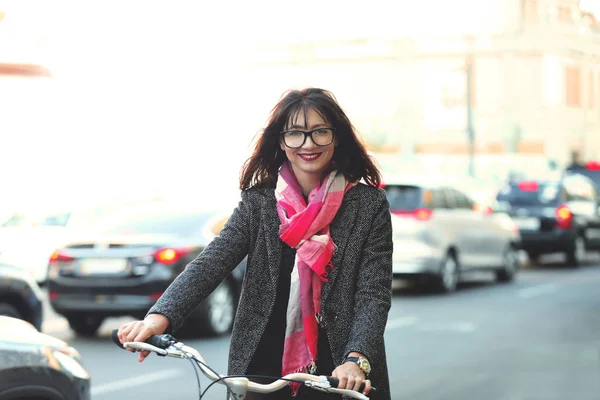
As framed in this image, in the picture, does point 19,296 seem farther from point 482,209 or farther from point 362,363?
point 482,209

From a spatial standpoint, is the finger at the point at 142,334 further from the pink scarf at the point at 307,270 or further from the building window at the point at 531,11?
the building window at the point at 531,11

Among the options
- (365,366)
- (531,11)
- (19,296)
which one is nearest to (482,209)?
(19,296)

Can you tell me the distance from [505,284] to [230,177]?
37893mm

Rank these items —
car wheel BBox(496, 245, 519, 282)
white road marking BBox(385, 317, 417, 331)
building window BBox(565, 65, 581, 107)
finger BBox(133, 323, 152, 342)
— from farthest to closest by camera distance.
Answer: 1. building window BBox(565, 65, 581, 107)
2. car wheel BBox(496, 245, 519, 282)
3. white road marking BBox(385, 317, 417, 331)
4. finger BBox(133, 323, 152, 342)

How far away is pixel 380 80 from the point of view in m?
69.4

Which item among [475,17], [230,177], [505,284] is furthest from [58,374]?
[475,17]

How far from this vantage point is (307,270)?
3.57 metres

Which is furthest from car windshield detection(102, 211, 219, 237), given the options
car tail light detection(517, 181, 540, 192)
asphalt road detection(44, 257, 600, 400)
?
car tail light detection(517, 181, 540, 192)

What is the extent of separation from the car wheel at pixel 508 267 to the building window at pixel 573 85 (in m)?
46.7

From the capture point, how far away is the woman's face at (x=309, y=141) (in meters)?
3.69

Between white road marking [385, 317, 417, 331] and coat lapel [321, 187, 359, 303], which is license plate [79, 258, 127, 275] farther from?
coat lapel [321, 187, 359, 303]

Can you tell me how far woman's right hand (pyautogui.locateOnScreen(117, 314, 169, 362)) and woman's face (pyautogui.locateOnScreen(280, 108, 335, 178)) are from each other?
0.63m

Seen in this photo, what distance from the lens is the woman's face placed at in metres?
3.69

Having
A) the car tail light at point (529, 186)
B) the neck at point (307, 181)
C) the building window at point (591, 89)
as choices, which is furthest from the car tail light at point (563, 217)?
the building window at point (591, 89)
